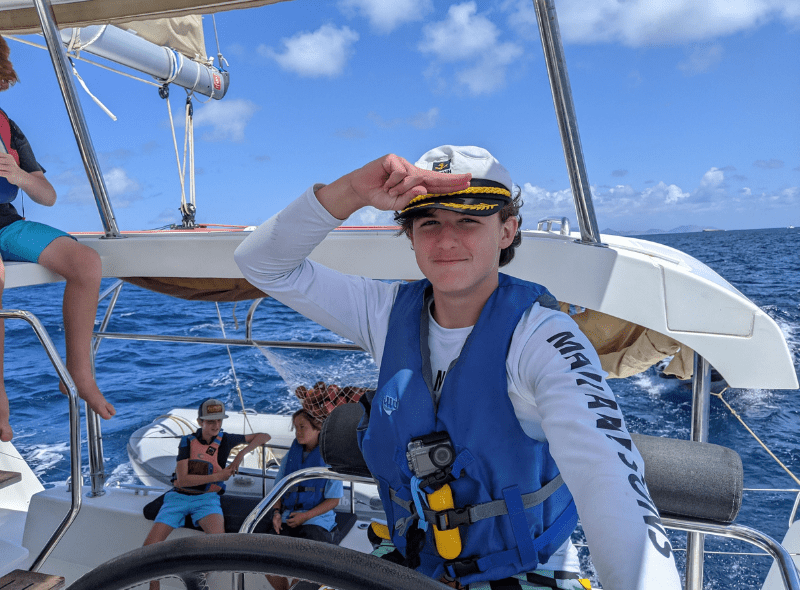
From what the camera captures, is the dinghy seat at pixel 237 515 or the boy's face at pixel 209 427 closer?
the dinghy seat at pixel 237 515

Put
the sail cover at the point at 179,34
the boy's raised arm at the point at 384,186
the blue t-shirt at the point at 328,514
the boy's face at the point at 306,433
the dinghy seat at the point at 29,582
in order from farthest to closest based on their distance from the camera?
1. the sail cover at the point at 179,34
2. the boy's face at the point at 306,433
3. the blue t-shirt at the point at 328,514
4. the dinghy seat at the point at 29,582
5. the boy's raised arm at the point at 384,186

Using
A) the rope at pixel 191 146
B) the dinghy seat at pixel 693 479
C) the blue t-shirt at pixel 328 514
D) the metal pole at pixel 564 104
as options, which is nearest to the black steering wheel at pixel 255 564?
the dinghy seat at pixel 693 479

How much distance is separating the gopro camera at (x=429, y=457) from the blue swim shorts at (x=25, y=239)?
1813 mm

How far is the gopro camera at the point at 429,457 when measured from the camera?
1132 mm

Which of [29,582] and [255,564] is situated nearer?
[255,564]

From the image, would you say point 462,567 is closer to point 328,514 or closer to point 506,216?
point 506,216

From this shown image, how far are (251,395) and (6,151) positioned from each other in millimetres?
9993

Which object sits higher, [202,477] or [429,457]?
[429,457]

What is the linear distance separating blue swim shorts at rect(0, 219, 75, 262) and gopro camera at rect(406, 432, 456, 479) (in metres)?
1.81

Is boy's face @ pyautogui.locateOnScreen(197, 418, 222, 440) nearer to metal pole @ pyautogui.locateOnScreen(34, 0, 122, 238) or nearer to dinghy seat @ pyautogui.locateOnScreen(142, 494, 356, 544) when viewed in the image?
dinghy seat @ pyautogui.locateOnScreen(142, 494, 356, 544)

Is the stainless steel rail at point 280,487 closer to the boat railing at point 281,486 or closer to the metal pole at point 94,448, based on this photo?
the boat railing at point 281,486

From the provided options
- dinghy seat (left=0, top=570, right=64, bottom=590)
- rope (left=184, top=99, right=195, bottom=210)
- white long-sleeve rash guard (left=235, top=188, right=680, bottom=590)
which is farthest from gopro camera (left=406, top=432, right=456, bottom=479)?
rope (left=184, top=99, right=195, bottom=210)

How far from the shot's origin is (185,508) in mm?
2969

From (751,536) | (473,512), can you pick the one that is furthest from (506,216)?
(751,536)
